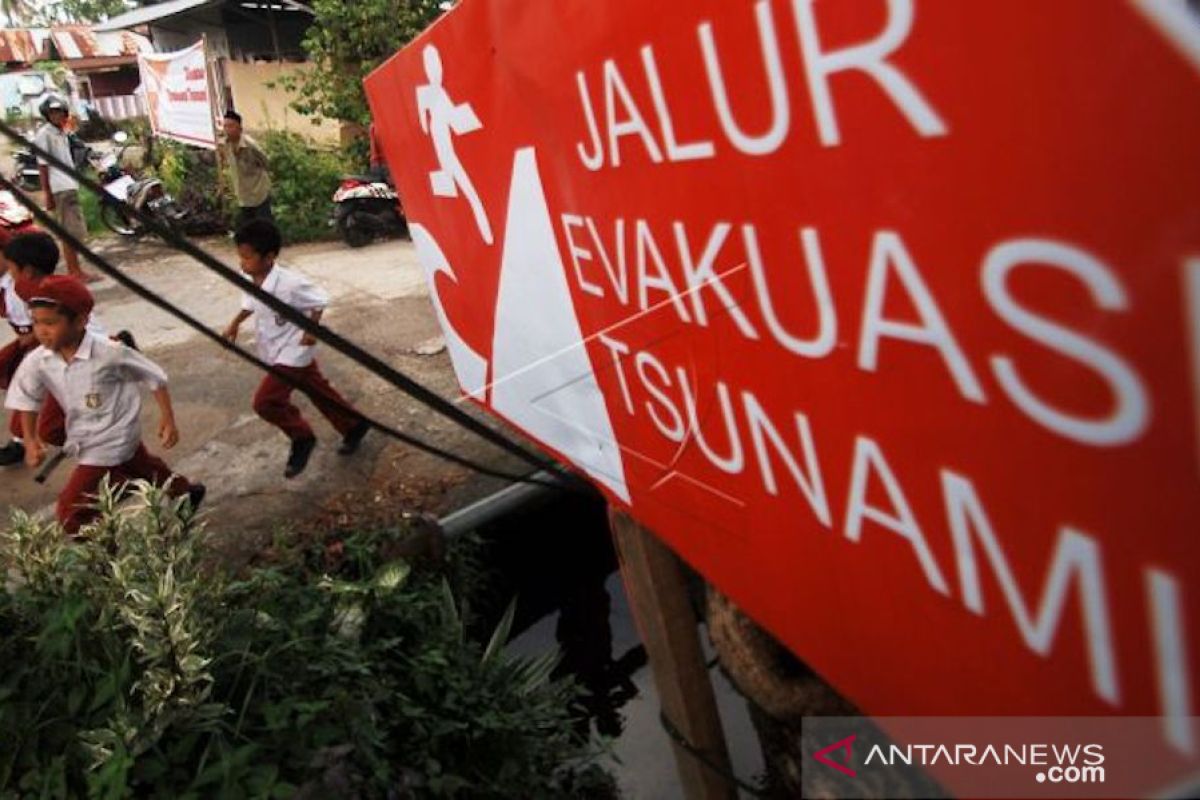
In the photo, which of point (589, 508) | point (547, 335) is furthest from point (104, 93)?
point (547, 335)

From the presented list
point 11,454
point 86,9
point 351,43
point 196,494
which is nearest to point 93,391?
point 196,494

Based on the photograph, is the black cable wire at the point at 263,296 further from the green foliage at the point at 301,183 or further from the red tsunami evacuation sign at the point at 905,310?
the green foliage at the point at 301,183

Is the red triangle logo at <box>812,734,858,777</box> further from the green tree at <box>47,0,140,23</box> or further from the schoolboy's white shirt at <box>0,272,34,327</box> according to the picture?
the green tree at <box>47,0,140,23</box>

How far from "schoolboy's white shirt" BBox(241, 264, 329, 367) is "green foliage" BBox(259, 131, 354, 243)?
577 cm

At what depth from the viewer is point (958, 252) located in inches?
25.7

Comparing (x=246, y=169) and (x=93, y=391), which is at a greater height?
(x=246, y=169)

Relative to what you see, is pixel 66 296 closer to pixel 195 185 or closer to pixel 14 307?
pixel 14 307

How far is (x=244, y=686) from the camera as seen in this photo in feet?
7.31

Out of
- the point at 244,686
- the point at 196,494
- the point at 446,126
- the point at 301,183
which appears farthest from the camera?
the point at 301,183

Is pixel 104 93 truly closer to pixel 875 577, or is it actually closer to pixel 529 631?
pixel 529 631

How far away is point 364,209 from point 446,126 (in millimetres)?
7611

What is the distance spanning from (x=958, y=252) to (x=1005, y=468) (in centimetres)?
19

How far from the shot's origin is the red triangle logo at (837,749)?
1229 millimetres

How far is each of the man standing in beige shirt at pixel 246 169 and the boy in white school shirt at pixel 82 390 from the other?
435 cm
